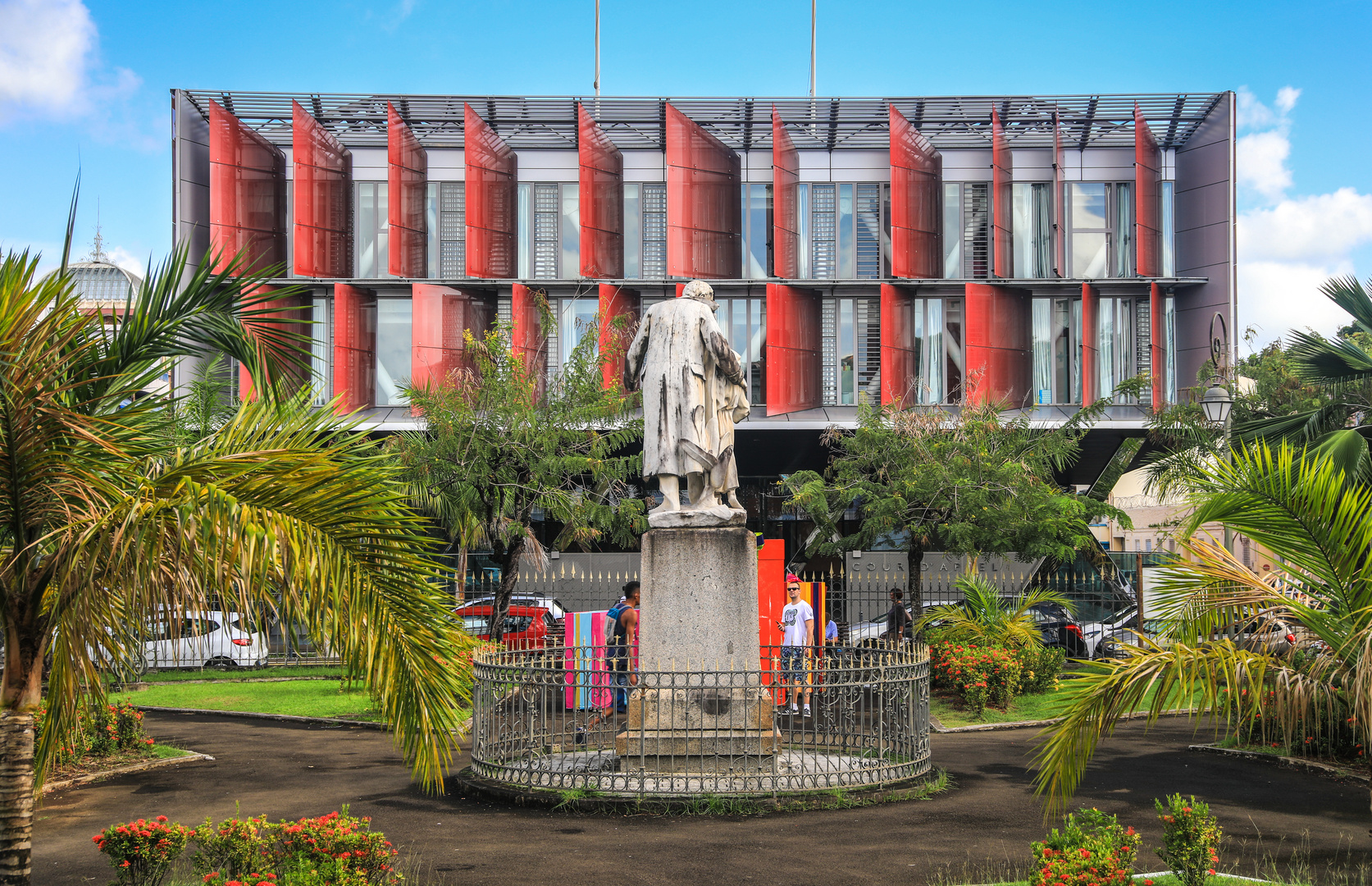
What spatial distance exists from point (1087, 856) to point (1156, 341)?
29273mm

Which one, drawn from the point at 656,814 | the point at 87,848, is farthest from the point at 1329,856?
the point at 87,848

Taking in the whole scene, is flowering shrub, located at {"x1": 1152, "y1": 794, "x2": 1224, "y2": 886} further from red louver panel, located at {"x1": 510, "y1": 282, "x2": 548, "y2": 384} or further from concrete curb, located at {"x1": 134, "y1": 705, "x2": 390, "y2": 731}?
red louver panel, located at {"x1": 510, "y1": 282, "x2": 548, "y2": 384}

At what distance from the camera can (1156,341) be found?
3231 cm

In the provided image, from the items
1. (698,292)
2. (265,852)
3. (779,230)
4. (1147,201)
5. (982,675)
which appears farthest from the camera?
(1147,201)

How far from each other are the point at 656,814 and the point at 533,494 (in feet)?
31.6

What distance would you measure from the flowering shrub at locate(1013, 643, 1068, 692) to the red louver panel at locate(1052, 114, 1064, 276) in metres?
18.0

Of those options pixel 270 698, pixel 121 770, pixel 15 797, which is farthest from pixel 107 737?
pixel 15 797

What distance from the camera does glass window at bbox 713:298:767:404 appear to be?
33.1m

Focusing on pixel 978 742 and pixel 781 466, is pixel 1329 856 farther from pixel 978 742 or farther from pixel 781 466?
pixel 781 466

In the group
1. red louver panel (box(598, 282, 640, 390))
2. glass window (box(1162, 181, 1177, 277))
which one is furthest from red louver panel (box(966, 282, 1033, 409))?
red louver panel (box(598, 282, 640, 390))

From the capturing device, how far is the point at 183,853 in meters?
8.14

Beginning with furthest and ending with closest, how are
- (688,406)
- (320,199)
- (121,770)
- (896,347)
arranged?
(896,347)
(320,199)
(121,770)
(688,406)

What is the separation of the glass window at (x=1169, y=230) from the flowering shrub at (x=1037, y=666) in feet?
62.9

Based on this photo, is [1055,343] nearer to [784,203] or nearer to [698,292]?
[784,203]
